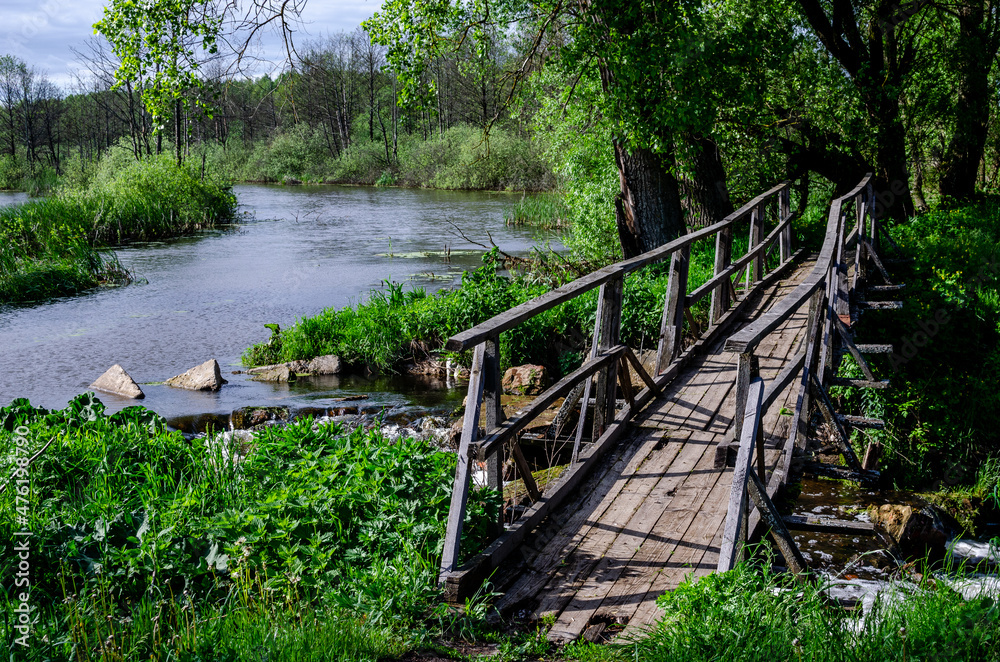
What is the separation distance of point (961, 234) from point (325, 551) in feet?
44.7

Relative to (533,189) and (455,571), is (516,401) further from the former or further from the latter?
(533,189)

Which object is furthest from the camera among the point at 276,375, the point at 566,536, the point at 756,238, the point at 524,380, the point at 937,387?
the point at 276,375

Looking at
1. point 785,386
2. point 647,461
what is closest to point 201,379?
point 647,461

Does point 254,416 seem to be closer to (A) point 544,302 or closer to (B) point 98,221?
(A) point 544,302

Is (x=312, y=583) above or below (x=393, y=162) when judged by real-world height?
below

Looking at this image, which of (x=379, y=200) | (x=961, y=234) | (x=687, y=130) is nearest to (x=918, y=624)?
(x=687, y=130)

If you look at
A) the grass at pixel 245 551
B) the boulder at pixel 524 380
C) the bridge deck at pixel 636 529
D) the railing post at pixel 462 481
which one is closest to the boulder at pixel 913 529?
the bridge deck at pixel 636 529

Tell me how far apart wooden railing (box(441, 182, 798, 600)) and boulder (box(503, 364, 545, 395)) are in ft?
8.29

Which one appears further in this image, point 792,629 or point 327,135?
point 327,135

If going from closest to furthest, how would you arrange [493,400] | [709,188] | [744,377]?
[744,377] < [493,400] < [709,188]

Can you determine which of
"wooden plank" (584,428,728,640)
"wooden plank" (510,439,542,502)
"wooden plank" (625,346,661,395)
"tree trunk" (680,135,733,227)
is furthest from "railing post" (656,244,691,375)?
"tree trunk" (680,135,733,227)

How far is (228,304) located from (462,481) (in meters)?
13.4

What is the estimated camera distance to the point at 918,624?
3.18m

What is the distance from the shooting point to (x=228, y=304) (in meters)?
16.2
